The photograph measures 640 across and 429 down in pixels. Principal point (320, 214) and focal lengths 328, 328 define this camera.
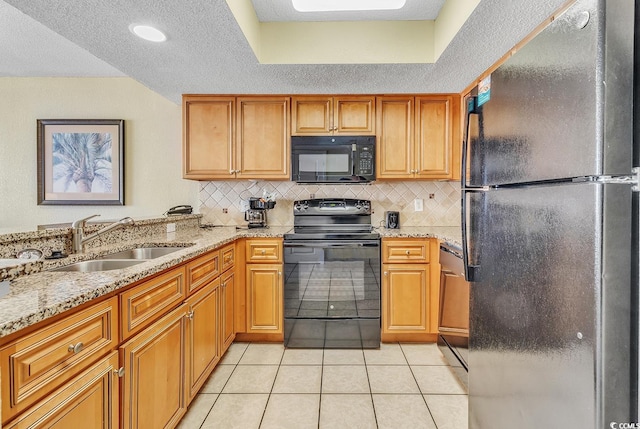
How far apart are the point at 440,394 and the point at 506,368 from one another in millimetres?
1095

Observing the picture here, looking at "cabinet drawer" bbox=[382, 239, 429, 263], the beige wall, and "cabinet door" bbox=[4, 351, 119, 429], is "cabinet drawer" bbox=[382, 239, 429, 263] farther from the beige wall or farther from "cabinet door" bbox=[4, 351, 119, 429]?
the beige wall

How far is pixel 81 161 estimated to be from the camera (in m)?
3.40

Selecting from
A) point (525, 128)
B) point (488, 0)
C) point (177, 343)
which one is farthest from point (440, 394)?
point (488, 0)

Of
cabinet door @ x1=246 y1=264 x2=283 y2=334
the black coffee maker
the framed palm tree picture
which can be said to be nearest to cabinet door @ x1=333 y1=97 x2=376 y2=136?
the black coffee maker

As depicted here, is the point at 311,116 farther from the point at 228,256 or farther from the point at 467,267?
the point at 467,267

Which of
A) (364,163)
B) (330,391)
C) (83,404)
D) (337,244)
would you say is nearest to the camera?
(83,404)

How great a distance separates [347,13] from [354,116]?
2.87ft

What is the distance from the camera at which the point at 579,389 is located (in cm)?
76

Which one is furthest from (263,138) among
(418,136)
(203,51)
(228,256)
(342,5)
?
(418,136)

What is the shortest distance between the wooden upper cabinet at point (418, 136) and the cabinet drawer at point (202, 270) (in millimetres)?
1577

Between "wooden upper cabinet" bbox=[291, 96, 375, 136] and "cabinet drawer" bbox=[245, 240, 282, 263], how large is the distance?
3.29 feet

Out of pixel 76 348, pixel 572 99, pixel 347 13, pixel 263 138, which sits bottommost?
pixel 76 348

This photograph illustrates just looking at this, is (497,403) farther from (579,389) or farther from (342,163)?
(342,163)

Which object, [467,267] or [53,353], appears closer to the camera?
[53,353]
